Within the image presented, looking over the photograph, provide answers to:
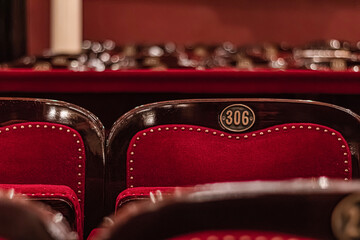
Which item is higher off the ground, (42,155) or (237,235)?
(237,235)

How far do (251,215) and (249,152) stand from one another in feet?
1.78

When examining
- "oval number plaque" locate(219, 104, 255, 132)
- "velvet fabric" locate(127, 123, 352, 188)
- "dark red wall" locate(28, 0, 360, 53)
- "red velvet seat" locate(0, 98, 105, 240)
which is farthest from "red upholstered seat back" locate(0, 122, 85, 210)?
"dark red wall" locate(28, 0, 360, 53)

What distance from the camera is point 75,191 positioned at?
1.06 meters

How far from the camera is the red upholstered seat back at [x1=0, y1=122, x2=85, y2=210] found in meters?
1.04

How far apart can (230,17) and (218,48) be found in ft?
2.43

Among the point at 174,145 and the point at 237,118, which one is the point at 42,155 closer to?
the point at 174,145

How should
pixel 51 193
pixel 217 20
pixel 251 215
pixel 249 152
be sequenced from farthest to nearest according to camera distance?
pixel 217 20, pixel 249 152, pixel 51 193, pixel 251 215

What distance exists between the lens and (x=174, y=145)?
3.40ft

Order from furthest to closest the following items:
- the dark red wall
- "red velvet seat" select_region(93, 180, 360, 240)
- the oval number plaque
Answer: the dark red wall, the oval number plaque, "red velvet seat" select_region(93, 180, 360, 240)

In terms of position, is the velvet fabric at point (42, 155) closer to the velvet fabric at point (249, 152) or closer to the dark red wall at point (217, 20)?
the velvet fabric at point (249, 152)

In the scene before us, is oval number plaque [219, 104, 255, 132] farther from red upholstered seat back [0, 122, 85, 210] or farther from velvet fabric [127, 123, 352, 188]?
red upholstered seat back [0, 122, 85, 210]

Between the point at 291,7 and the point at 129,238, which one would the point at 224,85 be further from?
the point at 291,7

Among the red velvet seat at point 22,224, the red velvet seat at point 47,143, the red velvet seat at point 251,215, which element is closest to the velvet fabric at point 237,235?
the red velvet seat at point 251,215

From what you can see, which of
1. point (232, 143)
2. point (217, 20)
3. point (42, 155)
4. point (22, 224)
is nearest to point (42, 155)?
point (42, 155)
